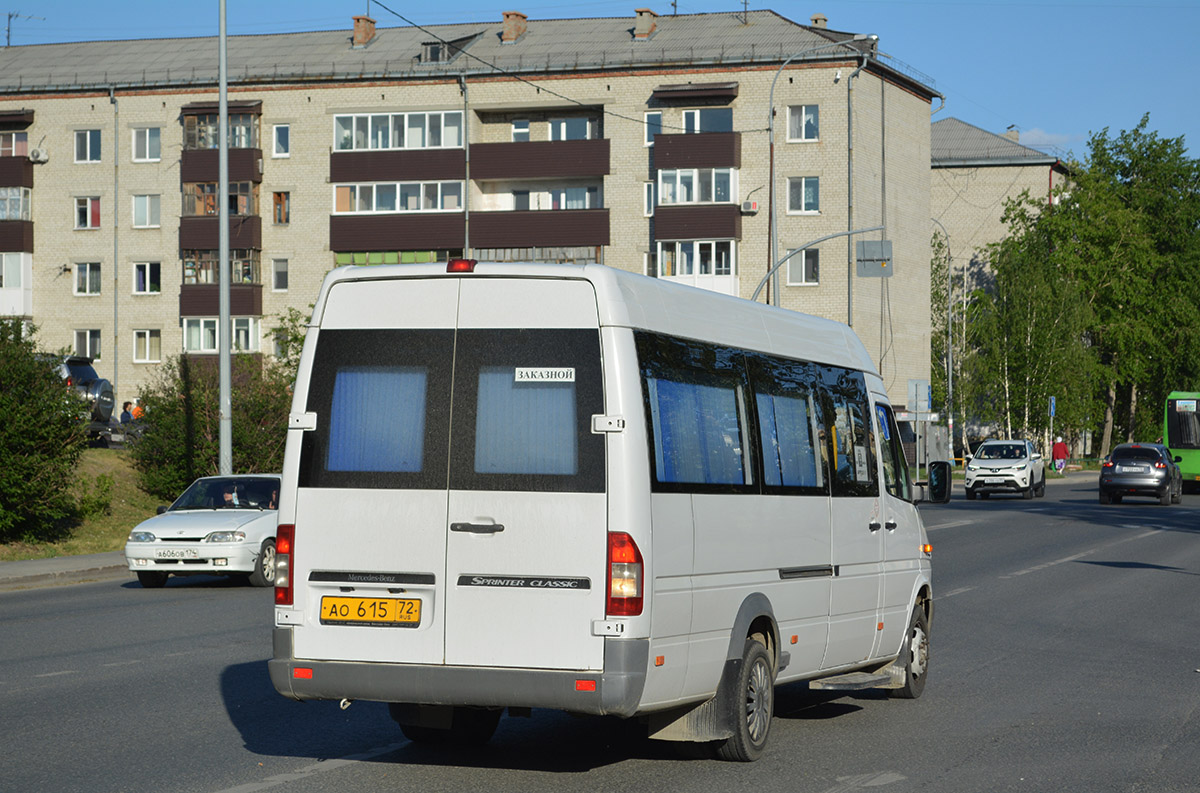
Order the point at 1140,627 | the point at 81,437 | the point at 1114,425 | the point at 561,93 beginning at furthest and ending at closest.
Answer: the point at 1114,425 → the point at 561,93 → the point at 81,437 → the point at 1140,627

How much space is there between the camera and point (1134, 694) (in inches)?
415

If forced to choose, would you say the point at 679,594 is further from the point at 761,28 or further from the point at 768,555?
the point at 761,28

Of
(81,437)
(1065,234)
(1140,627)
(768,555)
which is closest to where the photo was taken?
(768,555)

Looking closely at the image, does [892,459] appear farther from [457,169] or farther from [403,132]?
[403,132]

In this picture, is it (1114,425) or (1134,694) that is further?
(1114,425)

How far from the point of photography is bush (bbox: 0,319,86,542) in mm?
24312

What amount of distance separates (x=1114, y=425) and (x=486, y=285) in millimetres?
97243

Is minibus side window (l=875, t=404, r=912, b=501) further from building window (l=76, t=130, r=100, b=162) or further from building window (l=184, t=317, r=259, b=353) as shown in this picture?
building window (l=76, t=130, r=100, b=162)

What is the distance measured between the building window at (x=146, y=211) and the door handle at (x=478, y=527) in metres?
62.9

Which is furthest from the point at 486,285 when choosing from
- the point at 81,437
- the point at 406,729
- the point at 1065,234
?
the point at 1065,234

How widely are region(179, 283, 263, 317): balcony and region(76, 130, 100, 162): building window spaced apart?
775cm

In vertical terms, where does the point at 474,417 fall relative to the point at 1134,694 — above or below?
above

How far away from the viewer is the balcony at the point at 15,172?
67.7 metres

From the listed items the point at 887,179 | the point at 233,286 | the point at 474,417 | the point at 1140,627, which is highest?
the point at 887,179
